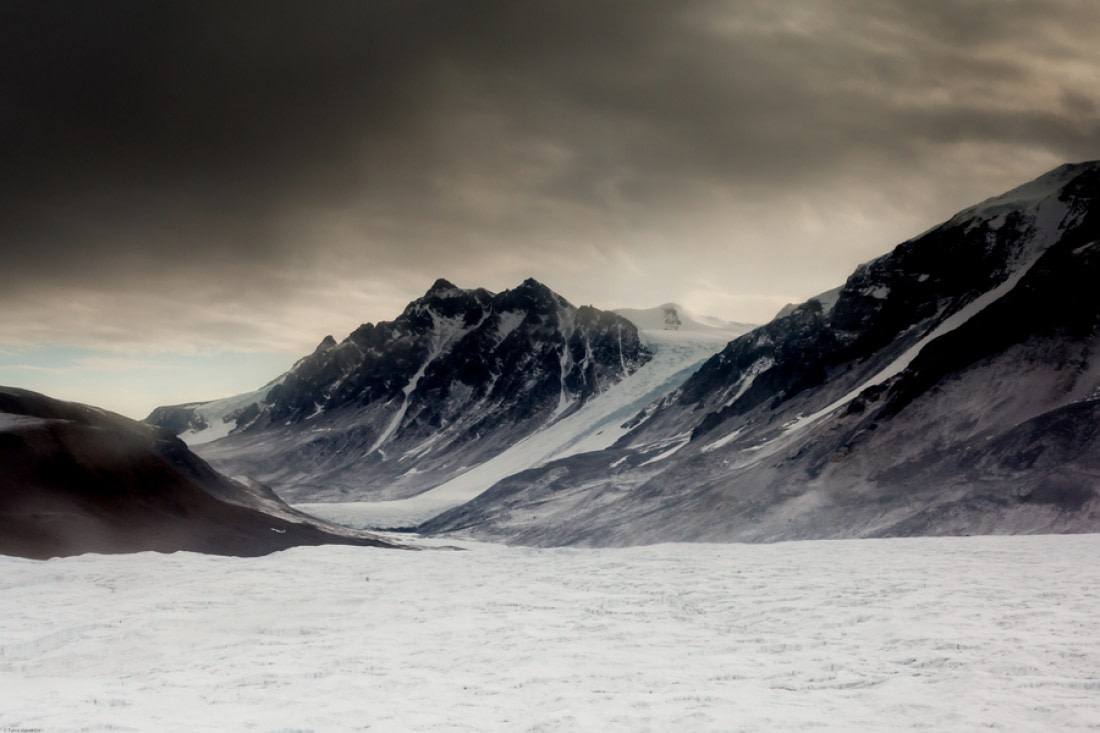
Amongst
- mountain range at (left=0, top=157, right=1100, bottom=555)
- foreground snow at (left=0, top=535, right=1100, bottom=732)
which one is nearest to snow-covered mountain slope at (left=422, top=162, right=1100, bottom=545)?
mountain range at (left=0, top=157, right=1100, bottom=555)

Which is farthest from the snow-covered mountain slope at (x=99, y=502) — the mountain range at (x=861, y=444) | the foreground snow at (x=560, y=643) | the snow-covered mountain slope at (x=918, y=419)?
the snow-covered mountain slope at (x=918, y=419)

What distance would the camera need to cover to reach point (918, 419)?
88875 millimetres

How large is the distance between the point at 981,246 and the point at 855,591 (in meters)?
115

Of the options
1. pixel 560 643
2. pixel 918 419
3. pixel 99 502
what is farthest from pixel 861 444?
pixel 560 643

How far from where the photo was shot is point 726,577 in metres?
25.1

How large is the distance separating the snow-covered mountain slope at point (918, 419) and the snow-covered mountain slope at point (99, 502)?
45.7 metres

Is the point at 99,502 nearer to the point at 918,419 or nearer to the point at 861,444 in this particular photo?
the point at 861,444

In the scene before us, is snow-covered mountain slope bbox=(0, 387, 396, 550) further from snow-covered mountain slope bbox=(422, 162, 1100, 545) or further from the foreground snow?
snow-covered mountain slope bbox=(422, 162, 1100, 545)

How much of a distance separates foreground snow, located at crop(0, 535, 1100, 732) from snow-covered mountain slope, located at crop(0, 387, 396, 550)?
2230 centimetres

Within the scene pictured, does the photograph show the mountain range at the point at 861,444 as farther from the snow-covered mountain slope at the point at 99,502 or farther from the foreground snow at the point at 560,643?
the foreground snow at the point at 560,643

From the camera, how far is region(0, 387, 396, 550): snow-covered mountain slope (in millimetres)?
49094

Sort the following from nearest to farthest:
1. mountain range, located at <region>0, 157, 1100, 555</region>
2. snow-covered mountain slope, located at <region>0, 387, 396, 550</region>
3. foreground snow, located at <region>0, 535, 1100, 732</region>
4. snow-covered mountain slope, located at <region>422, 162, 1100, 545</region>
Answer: foreground snow, located at <region>0, 535, 1100, 732</region>
snow-covered mountain slope, located at <region>0, 387, 396, 550</region>
mountain range, located at <region>0, 157, 1100, 555</region>
snow-covered mountain slope, located at <region>422, 162, 1100, 545</region>

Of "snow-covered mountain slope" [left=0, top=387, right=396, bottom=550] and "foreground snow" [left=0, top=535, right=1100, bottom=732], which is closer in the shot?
"foreground snow" [left=0, top=535, right=1100, bottom=732]

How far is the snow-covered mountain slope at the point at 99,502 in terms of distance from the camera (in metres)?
49.1
